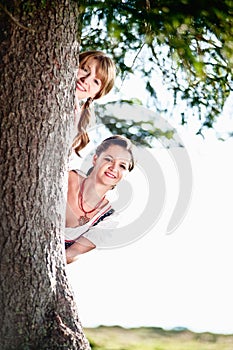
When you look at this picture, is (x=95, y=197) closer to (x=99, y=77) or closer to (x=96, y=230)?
(x=96, y=230)

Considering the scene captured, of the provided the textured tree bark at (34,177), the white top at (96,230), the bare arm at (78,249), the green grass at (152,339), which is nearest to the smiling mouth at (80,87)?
the textured tree bark at (34,177)

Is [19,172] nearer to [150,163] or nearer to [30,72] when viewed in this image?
[30,72]

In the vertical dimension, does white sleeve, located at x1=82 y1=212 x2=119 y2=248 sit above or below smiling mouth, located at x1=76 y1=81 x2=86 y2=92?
below

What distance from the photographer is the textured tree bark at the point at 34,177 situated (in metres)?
2.53

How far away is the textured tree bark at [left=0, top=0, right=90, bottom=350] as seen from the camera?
253 centimetres

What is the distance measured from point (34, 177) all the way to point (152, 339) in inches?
74.0

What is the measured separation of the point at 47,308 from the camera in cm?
256

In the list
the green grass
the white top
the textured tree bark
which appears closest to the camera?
the textured tree bark

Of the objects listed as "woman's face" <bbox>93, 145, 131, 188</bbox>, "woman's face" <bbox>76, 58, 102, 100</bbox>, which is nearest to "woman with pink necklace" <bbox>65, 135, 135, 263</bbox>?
"woman's face" <bbox>93, 145, 131, 188</bbox>

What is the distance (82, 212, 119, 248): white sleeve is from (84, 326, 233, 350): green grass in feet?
2.77

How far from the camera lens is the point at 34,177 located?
8.45 ft

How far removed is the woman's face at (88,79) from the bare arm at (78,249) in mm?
694

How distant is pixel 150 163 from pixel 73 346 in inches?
52.2

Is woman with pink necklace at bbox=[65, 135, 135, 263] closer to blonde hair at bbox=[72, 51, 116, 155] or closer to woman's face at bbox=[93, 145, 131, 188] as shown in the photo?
woman's face at bbox=[93, 145, 131, 188]
